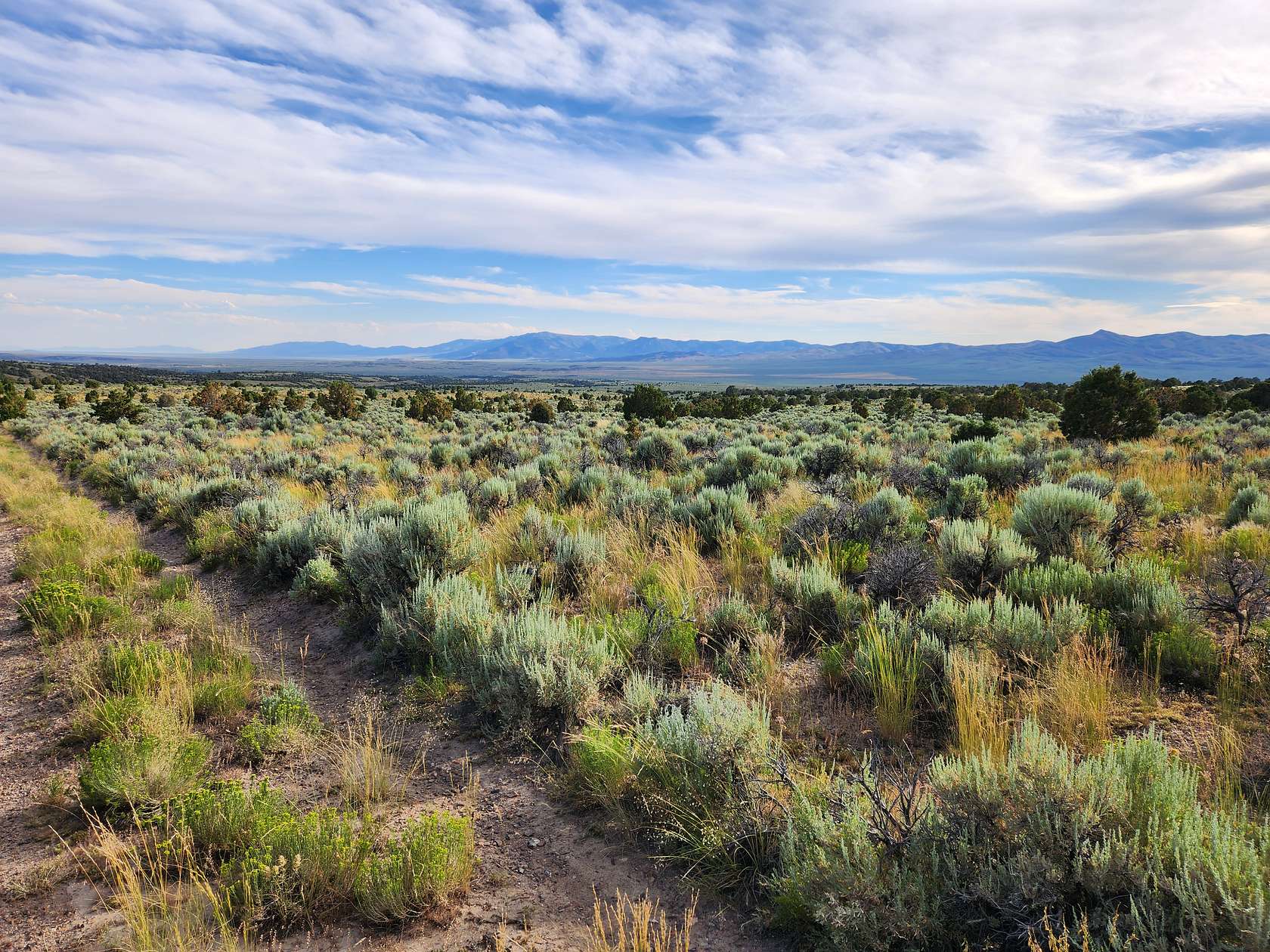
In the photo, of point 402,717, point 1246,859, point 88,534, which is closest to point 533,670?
point 402,717

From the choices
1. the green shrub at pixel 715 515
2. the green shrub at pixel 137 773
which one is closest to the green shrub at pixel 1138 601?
the green shrub at pixel 715 515

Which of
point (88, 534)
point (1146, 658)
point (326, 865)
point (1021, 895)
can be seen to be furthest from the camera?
point (88, 534)

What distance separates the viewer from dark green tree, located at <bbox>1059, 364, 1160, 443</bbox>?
727 inches

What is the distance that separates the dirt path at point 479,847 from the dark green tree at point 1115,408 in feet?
68.7

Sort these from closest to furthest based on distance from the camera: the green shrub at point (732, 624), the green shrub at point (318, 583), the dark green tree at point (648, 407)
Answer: the green shrub at point (732, 624) < the green shrub at point (318, 583) < the dark green tree at point (648, 407)

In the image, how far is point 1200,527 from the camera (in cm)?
756

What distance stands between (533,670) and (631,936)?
73.7 inches

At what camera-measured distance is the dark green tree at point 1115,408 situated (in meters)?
18.5

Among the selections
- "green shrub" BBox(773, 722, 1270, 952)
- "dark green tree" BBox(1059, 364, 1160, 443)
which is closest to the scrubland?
"green shrub" BBox(773, 722, 1270, 952)

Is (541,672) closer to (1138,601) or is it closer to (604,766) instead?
(604,766)

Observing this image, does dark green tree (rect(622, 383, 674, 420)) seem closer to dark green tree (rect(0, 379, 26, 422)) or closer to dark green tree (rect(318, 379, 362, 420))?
dark green tree (rect(318, 379, 362, 420))

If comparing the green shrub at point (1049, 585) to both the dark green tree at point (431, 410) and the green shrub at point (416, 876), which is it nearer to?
the green shrub at point (416, 876)

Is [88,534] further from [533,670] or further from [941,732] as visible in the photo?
[941,732]

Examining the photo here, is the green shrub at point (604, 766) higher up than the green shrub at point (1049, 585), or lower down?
lower down
